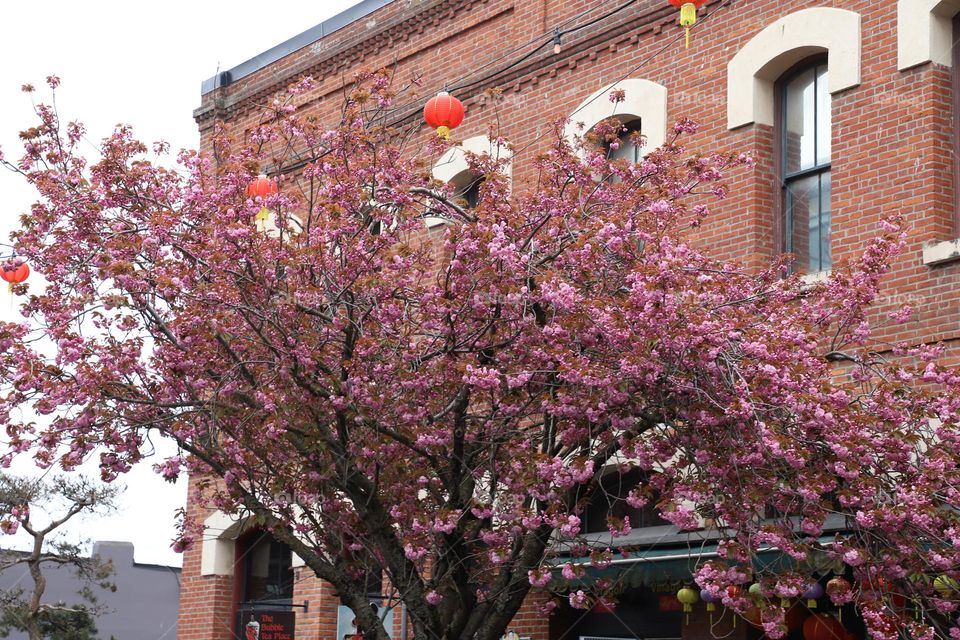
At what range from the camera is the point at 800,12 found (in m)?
13.1

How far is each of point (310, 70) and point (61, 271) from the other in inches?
340

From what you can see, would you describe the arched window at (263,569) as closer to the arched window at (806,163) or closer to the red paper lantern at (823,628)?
the red paper lantern at (823,628)

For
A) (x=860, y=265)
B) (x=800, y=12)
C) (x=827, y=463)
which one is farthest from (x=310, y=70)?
(x=827, y=463)

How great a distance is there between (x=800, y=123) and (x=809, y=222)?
3.40 ft

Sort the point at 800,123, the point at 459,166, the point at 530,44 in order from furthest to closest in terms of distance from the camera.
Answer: the point at 459,166, the point at 530,44, the point at 800,123

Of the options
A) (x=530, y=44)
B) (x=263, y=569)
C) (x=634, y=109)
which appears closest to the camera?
(x=634, y=109)

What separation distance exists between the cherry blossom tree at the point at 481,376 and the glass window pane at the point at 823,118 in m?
1.48

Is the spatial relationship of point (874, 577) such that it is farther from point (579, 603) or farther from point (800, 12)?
point (800, 12)

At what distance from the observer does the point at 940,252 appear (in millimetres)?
11453

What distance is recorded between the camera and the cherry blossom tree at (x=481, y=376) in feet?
29.7

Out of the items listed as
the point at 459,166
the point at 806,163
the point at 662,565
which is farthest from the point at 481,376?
the point at 459,166

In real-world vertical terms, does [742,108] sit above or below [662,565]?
above

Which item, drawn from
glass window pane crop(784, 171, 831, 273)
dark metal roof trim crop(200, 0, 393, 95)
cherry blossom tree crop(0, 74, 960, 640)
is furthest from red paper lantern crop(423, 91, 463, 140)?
dark metal roof trim crop(200, 0, 393, 95)

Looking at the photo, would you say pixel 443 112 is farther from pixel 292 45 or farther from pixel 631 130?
pixel 292 45
